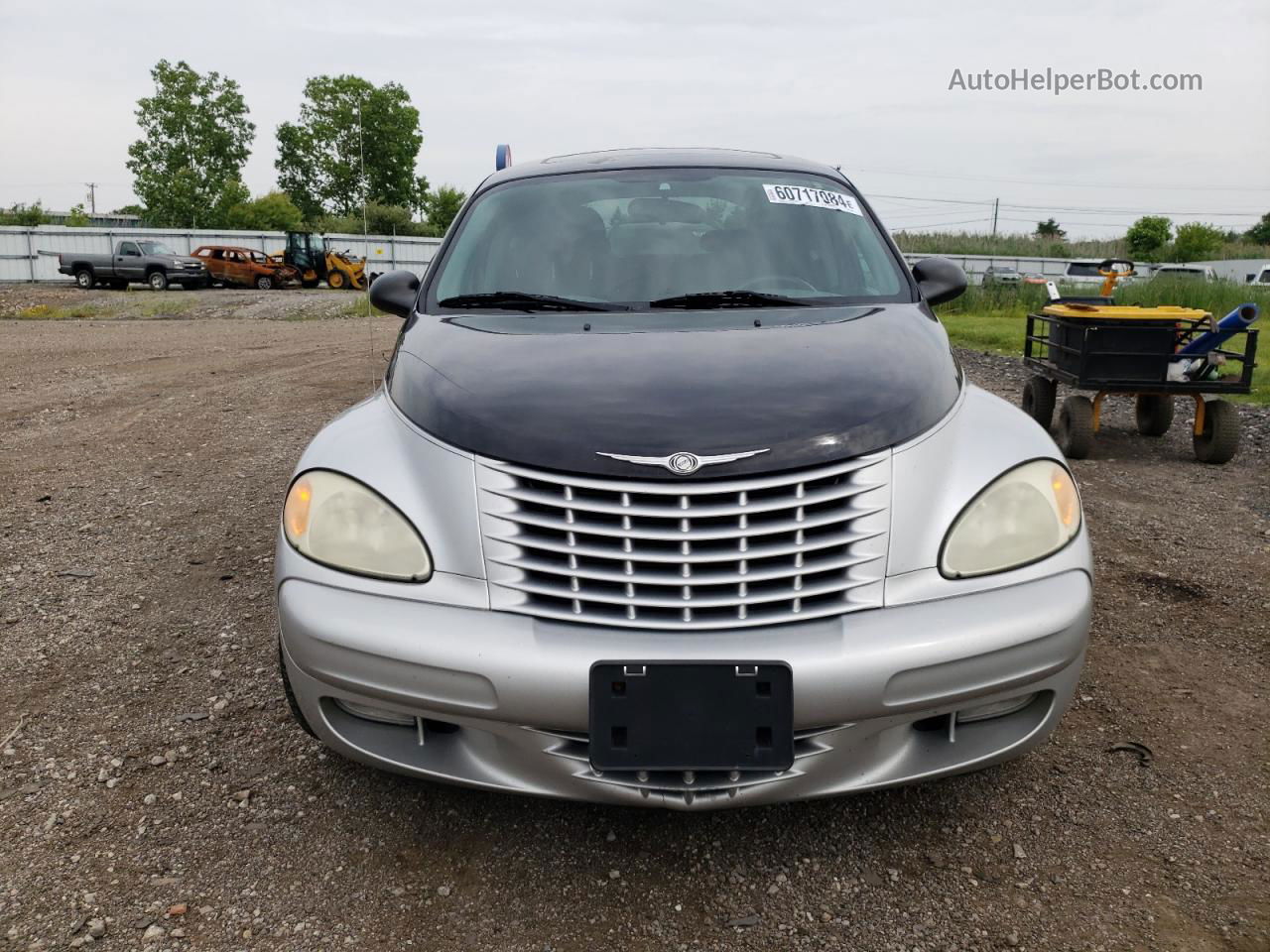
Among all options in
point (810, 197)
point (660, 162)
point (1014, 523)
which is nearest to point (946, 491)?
point (1014, 523)

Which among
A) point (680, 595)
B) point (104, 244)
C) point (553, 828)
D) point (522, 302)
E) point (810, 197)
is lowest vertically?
point (553, 828)

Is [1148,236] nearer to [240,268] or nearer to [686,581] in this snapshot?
[240,268]

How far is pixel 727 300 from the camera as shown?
9.77 ft

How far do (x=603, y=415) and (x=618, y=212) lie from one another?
145 cm

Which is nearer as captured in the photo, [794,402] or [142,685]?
[794,402]

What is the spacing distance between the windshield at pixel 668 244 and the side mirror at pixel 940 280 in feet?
0.60

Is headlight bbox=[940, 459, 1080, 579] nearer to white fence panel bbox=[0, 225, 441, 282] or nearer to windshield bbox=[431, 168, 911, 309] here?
windshield bbox=[431, 168, 911, 309]

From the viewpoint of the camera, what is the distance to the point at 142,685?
3.13 m

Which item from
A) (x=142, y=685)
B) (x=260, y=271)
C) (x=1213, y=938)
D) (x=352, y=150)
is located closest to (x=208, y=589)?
(x=142, y=685)

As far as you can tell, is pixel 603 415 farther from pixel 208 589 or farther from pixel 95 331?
pixel 95 331

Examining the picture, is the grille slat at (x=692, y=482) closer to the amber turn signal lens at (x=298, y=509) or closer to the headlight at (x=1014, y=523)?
the headlight at (x=1014, y=523)

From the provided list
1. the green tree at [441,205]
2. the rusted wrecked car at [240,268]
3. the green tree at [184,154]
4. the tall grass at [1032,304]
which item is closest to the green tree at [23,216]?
the green tree at [184,154]

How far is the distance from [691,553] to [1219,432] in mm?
5695

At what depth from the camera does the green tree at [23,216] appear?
64.6m
